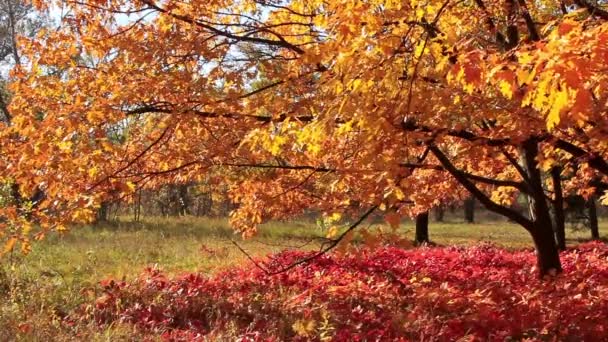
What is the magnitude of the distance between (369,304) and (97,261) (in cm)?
670

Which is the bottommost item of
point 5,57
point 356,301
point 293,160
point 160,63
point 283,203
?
point 356,301

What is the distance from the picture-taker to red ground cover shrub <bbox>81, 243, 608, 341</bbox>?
20.6 ft

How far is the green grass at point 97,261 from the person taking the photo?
19.3 feet

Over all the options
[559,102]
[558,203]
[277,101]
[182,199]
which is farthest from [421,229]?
[559,102]

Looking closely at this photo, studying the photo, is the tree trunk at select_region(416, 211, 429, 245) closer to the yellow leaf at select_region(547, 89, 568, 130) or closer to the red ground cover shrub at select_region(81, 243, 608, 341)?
the red ground cover shrub at select_region(81, 243, 608, 341)

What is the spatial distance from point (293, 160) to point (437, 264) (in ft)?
13.5

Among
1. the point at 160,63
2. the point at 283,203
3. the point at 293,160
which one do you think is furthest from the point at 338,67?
the point at 283,203

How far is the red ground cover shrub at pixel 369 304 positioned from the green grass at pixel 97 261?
60 centimetres

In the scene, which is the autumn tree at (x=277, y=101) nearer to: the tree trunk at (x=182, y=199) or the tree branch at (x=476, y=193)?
the tree branch at (x=476, y=193)

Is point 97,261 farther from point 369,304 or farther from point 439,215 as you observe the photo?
point 439,215

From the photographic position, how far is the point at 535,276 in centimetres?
927

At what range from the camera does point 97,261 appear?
12.3m

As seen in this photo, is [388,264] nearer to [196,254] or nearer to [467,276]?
[467,276]

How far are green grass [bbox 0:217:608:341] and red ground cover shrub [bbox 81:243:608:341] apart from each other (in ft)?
1.98
